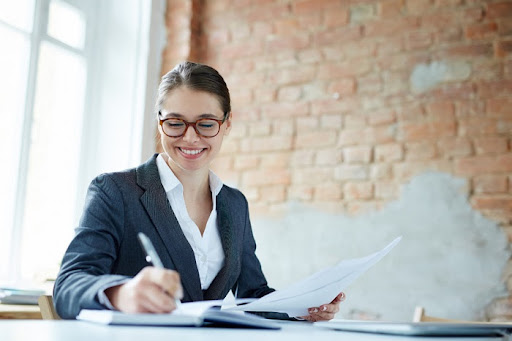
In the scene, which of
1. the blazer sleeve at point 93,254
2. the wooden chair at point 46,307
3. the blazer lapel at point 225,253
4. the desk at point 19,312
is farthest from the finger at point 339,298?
the desk at point 19,312

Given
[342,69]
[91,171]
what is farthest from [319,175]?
[91,171]

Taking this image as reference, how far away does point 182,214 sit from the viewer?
1704mm

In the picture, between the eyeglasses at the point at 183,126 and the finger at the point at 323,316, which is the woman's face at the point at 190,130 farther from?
the finger at the point at 323,316

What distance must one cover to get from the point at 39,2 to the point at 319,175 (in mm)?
1874

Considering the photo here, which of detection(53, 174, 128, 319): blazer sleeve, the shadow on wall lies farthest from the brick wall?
detection(53, 174, 128, 319): blazer sleeve

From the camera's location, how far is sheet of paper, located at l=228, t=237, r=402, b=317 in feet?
3.91

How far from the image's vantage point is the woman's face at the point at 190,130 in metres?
1.64

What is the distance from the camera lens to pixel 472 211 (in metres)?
2.92

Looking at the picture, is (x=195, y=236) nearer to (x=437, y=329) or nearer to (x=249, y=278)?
(x=249, y=278)

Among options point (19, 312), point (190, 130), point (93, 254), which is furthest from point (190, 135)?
point (19, 312)

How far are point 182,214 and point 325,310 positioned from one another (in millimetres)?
512

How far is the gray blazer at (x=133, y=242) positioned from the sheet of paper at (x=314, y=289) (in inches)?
12.3

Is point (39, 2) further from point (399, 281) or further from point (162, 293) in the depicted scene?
point (162, 293)

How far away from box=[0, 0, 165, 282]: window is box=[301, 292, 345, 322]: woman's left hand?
1.88m
